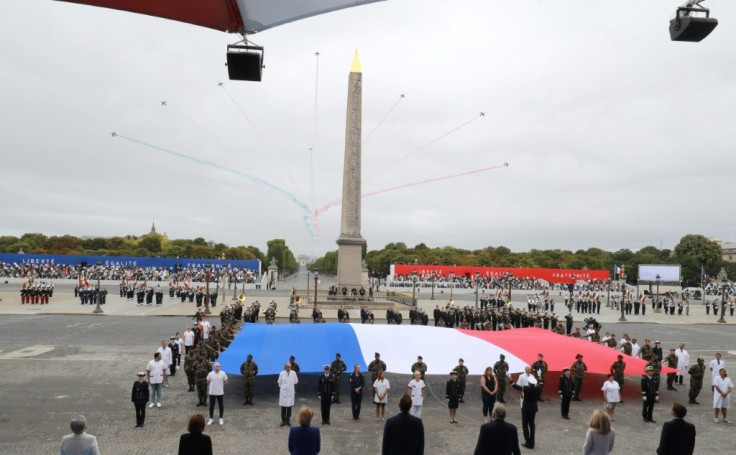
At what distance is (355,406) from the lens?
1277 centimetres

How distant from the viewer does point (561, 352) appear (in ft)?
56.0

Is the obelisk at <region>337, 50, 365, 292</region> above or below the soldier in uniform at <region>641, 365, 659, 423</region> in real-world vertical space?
above

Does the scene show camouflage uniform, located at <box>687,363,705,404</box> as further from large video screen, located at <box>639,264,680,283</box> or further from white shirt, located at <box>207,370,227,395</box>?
large video screen, located at <box>639,264,680,283</box>

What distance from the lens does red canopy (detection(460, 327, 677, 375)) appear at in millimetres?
15922

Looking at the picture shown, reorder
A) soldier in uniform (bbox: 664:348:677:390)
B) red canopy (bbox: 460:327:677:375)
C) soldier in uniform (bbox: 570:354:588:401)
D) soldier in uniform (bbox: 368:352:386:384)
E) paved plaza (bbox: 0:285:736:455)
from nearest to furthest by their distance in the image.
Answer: paved plaza (bbox: 0:285:736:455) → soldier in uniform (bbox: 368:352:386:384) → soldier in uniform (bbox: 570:354:588:401) → red canopy (bbox: 460:327:677:375) → soldier in uniform (bbox: 664:348:677:390)

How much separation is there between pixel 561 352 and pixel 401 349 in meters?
5.27

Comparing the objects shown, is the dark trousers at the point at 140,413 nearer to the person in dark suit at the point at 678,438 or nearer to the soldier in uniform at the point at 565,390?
the soldier in uniform at the point at 565,390

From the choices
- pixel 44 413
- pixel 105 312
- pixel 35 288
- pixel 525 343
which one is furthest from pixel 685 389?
pixel 35 288

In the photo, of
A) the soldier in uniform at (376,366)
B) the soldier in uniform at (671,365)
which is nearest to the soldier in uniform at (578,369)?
the soldier in uniform at (671,365)

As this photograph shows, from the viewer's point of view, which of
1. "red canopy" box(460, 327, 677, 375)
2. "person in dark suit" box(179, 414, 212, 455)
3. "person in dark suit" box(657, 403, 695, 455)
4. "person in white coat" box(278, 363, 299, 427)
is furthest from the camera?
"red canopy" box(460, 327, 677, 375)

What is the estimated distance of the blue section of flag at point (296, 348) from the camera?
15.0 metres

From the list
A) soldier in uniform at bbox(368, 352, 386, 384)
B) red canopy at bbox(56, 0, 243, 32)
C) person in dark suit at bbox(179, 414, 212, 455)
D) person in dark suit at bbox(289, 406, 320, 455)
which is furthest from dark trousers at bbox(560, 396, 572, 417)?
red canopy at bbox(56, 0, 243, 32)

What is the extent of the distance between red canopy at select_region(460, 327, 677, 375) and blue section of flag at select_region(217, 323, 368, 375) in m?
5.17

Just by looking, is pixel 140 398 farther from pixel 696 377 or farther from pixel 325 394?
pixel 696 377
